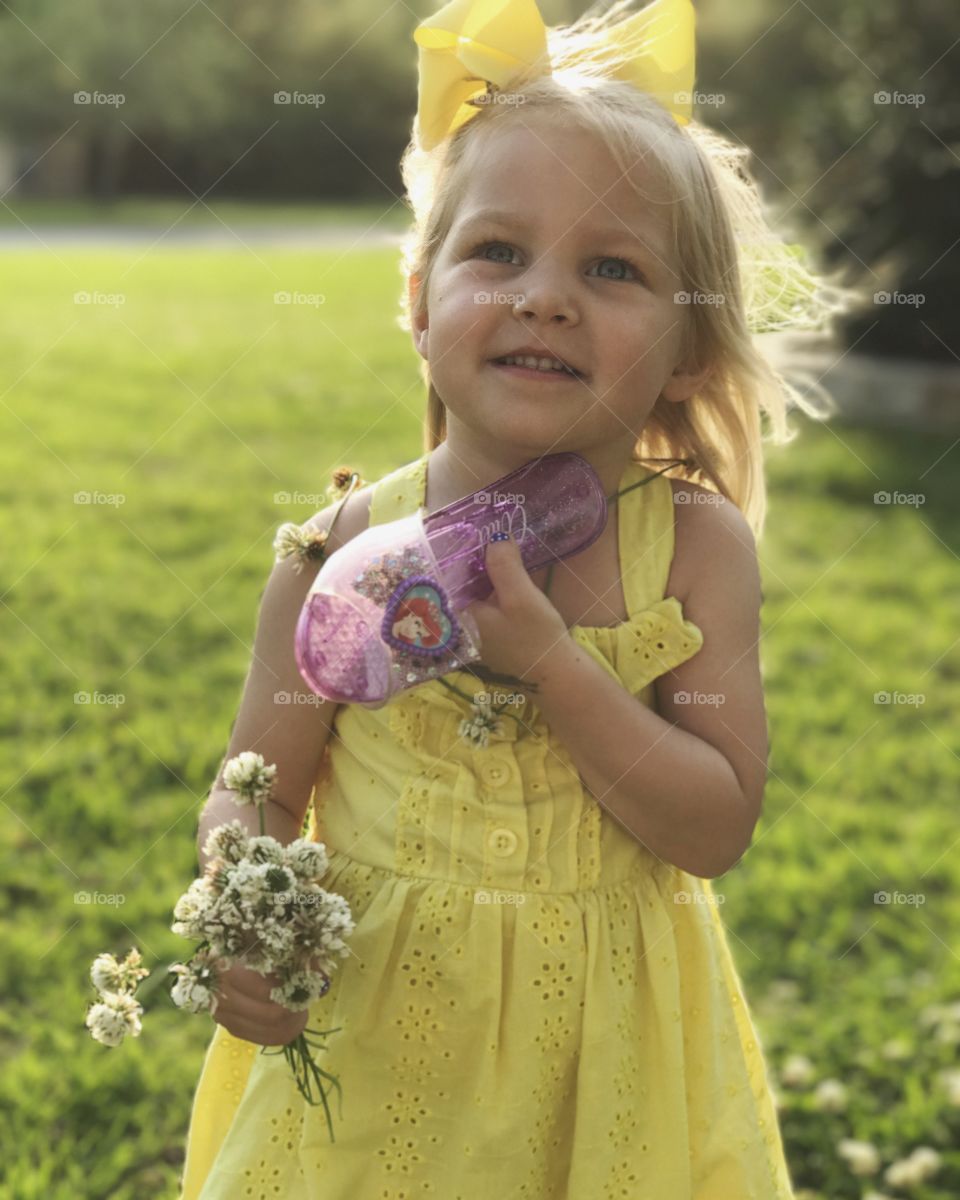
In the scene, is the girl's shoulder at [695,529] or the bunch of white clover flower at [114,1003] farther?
the girl's shoulder at [695,529]

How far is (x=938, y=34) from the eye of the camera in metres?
8.05

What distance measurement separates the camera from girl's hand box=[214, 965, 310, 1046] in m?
1.64

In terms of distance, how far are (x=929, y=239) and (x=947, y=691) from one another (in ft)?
13.9

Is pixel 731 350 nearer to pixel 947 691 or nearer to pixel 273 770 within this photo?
pixel 273 770

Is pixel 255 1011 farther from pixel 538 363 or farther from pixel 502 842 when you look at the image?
pixel 538 363

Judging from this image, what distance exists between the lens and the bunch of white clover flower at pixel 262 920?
1534 millimetres

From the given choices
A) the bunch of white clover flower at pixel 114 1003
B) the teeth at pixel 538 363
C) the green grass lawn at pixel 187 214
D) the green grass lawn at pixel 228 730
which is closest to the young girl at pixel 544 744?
the teeth at pixel 538 363

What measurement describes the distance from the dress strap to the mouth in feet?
0.77

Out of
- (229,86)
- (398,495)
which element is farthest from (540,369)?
(229,86)

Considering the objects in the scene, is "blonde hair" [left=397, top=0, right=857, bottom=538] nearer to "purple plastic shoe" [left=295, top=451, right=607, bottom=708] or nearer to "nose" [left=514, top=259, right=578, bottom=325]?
"nose" [left=514, top=259, right=578, bottom=325]

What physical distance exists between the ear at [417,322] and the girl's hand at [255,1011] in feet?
2.62

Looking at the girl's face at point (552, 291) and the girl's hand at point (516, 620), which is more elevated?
the girl's face at point (552, 291)

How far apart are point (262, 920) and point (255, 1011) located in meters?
0.17

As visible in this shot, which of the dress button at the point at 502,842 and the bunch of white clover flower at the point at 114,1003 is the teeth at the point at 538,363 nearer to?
the dress button at the point at 502,842
